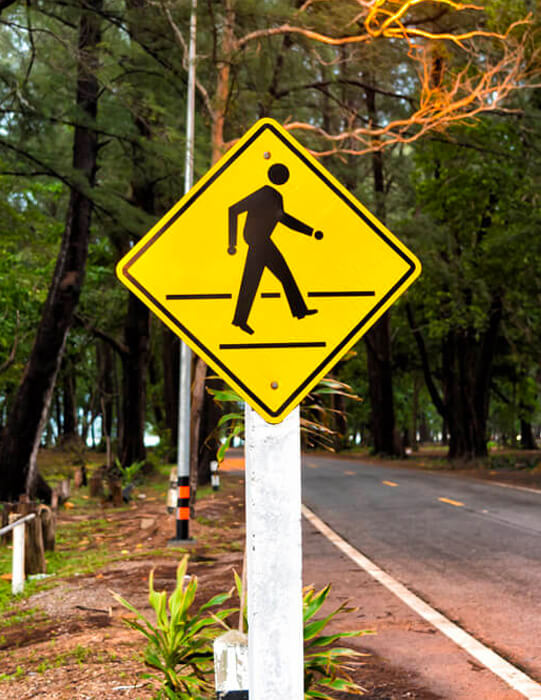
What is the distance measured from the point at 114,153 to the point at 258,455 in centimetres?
1973

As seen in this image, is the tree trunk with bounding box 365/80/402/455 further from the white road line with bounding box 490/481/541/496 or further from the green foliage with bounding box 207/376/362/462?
the green foliage with bounding box 207/376/362/462

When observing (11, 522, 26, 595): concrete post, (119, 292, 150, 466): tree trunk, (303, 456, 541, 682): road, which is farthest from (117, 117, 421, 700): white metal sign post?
(119, 292, 150, 466): tree trunk

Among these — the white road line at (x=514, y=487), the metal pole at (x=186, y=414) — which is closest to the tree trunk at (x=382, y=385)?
the white road line at (x=514, y=487)

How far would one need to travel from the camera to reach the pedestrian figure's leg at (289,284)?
276cm

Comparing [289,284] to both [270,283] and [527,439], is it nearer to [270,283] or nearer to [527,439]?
[270,283]

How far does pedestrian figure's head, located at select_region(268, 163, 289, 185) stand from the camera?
2.86m

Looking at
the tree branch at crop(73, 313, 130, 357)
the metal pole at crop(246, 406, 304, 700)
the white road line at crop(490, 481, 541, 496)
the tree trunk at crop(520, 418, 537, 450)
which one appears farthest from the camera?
the tree trunk at crop(520, 418, 537, 450)

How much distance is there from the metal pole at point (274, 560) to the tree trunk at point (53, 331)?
48.5ft

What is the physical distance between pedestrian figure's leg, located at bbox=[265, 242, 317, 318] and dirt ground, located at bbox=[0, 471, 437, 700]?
10.1ft

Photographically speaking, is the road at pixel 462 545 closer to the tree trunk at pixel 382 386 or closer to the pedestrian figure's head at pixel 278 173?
the pedestrian figure's head at pixel 278 173

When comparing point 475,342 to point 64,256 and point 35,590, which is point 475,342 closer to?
point 64,256

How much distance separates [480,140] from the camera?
71.6 ft

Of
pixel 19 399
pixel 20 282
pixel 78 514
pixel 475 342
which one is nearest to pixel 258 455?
pixel 19 399

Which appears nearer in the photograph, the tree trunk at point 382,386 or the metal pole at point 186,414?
the metal pole at point 186,414
